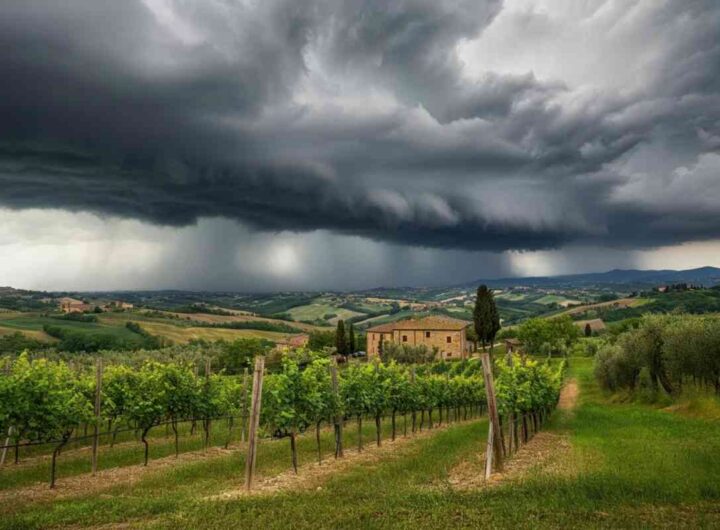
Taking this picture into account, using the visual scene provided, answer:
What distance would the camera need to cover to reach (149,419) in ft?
74.4

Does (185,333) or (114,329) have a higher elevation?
(114,329)

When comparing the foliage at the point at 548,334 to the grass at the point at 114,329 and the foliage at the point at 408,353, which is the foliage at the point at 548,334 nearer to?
the foliage at the point at 408,353

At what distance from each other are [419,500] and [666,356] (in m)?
33.2

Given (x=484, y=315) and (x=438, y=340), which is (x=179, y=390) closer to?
(x=484, y=315)

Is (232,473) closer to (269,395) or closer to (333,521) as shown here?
(269,395)

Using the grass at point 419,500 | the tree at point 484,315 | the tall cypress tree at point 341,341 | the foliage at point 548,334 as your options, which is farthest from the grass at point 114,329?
the grass at point 419,500

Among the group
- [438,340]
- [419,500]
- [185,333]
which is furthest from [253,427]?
[185,333]

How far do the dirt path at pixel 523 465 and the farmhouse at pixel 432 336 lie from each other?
93567 millimetres

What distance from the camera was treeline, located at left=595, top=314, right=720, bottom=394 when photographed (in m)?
34.1

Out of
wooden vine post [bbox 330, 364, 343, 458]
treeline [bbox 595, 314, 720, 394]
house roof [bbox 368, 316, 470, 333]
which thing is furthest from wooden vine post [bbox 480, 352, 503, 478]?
house roof [bbox 368, 316, 470, 333]

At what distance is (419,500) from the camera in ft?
37.5

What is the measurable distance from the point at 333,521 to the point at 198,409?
15.9m

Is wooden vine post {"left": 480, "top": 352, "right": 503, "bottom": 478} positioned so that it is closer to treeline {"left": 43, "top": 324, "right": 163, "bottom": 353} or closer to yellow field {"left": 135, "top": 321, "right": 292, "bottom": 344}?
treeline {"left": 43, "top": 324, "right": 163, "bottom": 353}

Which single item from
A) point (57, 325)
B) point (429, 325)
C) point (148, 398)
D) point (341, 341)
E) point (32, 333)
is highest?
point (148, 398)
